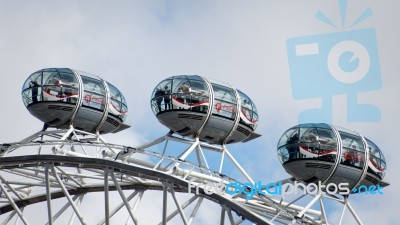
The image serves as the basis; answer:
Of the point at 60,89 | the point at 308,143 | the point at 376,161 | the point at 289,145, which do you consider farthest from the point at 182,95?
the point at 376,161

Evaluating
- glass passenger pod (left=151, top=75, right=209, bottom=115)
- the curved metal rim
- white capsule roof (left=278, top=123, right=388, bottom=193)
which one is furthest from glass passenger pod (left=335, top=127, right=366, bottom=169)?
the curved metal rim

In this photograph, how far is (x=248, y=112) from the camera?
195 feet

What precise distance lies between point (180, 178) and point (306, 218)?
25.5 feet

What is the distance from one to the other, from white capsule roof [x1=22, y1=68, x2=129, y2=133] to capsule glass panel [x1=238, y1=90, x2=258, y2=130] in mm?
7721

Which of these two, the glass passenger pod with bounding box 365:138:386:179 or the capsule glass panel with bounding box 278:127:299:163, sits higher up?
the capsule glass panel with bounding box 278:127:299:163

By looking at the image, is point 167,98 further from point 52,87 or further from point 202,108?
point 52,87

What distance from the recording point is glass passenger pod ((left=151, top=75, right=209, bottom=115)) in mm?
57438

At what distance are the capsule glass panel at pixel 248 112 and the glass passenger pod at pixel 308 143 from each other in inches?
86.3

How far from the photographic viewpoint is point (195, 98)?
57375 millimetres

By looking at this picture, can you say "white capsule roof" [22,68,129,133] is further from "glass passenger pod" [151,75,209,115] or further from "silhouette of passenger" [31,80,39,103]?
"glass passenger pod" [151,75,209,115]

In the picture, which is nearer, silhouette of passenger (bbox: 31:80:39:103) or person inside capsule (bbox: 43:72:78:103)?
person inside capsule (bbox: 43:72:78:103)

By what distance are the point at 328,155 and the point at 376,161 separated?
3050 mm

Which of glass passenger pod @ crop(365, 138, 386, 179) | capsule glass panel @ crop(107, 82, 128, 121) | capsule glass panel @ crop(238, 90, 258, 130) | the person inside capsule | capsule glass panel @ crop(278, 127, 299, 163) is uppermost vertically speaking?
the person inside capsule

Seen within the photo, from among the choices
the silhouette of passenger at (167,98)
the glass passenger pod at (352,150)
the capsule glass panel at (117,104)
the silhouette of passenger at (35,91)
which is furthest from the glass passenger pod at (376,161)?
the silhouette of passenger at (35,91)
